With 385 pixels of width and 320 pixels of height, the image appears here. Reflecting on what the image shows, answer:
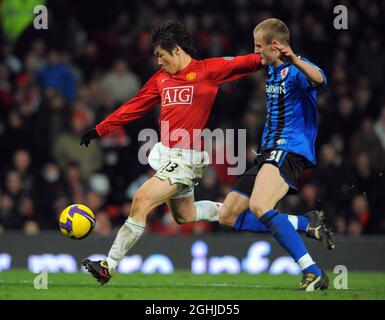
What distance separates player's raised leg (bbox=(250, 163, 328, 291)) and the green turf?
5.0 inches

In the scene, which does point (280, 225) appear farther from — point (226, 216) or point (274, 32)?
point (274, 32)

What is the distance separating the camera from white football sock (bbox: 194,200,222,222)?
29.7 feet

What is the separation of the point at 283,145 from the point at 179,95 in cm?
99

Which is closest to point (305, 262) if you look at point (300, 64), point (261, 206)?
point (261, 206)

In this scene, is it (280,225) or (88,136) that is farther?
(88,136)

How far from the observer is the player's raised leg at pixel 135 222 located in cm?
829

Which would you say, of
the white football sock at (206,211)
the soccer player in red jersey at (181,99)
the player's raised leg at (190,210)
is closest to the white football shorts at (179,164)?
the soccer player in red jersey at (181,99)

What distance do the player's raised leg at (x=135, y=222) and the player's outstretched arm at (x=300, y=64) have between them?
1.46 metres

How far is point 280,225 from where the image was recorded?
26.5ft

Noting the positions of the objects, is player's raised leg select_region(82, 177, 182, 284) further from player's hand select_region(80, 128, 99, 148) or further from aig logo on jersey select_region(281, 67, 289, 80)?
aig logo on jersey select_region(281, 67, 289, 80)

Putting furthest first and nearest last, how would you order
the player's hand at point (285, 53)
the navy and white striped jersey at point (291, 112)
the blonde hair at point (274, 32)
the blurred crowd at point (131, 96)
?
the blurred crowd at point (131, 96), the navy and white striped jersey at point (291, 112), the blonde hair at point (274, 32), the player's hand at point (285, 53)

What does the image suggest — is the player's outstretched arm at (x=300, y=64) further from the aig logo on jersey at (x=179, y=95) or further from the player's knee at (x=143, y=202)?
the player's knee at (x=143, y=202)

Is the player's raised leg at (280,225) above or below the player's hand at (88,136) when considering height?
below
